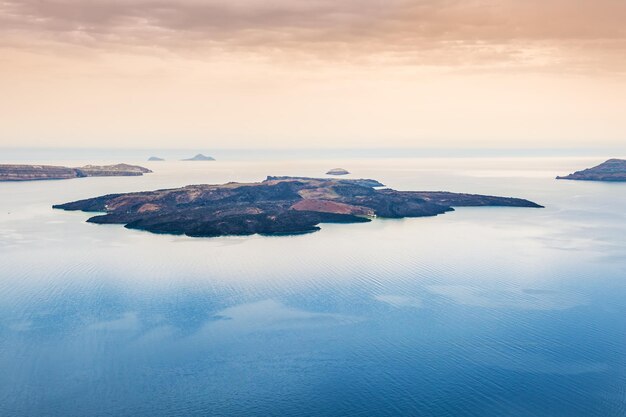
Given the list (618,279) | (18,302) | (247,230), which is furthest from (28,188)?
(618,279)

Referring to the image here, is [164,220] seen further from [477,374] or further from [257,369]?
[477,374]

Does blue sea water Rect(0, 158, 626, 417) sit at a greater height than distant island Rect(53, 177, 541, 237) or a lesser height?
lesser

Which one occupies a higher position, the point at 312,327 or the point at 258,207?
the point at 258,207

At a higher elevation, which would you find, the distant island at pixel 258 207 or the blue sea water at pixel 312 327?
the distant island at pixel 258 207

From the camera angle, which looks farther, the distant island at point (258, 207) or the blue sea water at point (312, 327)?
the distant island at point (258, 207)

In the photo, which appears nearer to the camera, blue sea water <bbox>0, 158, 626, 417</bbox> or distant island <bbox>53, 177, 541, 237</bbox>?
blue sea water <bbox>0, 158, 626, 417</bbox>
